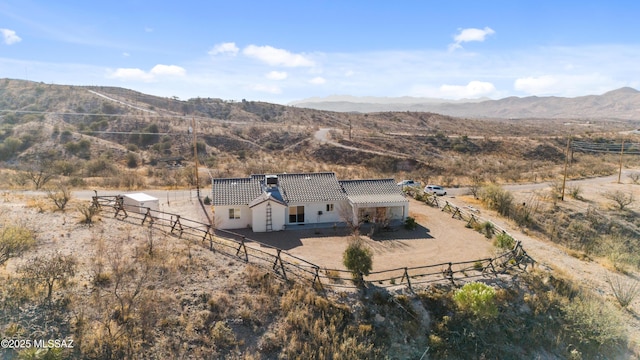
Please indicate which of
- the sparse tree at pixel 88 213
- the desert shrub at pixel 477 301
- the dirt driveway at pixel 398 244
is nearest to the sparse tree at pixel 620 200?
the dirt driveway at pixel 398 244

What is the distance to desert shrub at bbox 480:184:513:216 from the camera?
110 feet

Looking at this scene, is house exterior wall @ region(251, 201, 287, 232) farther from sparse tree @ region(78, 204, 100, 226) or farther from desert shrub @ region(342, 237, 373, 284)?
sparse tree @ region(78, 204, 100, 226)

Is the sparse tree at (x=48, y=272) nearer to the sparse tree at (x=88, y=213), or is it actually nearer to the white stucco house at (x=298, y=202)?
the sparse tree at (x=88, y=213)

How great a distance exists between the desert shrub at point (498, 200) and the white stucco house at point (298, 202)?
10175 mm

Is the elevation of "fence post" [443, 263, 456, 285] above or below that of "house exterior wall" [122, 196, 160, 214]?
below

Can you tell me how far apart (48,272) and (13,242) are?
231 cm

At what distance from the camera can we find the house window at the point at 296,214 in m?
27.1

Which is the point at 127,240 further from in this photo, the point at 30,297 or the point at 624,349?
the point at 624,349

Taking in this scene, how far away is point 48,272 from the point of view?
15.2m

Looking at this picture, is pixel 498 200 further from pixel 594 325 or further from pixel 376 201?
pixel 594 325

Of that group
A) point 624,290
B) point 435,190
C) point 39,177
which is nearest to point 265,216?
point 435,190

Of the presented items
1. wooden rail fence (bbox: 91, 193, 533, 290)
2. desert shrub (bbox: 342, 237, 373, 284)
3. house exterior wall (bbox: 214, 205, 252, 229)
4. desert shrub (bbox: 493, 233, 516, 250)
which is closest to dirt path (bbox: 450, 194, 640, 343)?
desert shrub (bbox: 493, 233, 516, 250)

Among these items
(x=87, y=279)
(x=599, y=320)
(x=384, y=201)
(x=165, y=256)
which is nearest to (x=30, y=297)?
(x=87, y=279)

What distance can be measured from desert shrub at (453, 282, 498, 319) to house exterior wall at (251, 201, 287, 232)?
12444 mm
